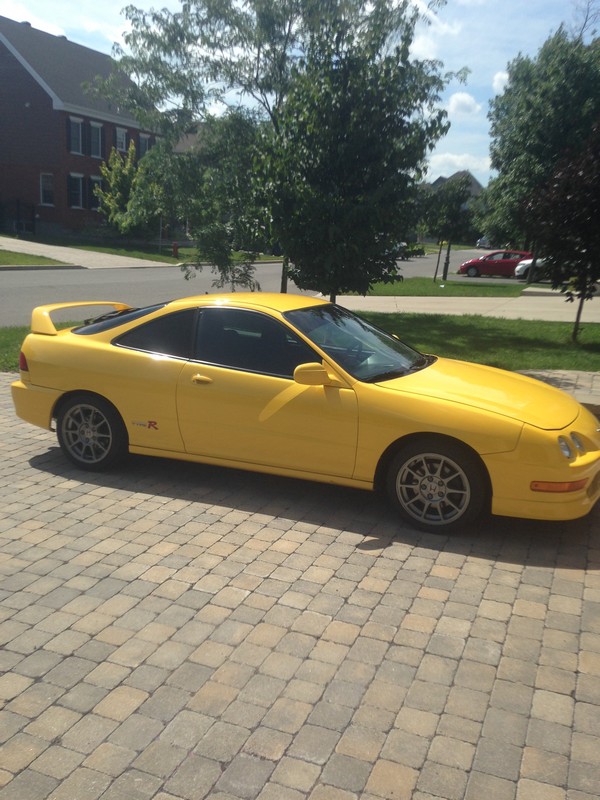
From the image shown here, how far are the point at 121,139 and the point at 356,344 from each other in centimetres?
4743

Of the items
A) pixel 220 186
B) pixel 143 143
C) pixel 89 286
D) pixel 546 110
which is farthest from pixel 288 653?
pixel 143 143

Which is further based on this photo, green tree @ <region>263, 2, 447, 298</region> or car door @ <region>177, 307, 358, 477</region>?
green tree @ <region>263, 2, 447, 298</region>

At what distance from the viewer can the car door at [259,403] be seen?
5.25 m

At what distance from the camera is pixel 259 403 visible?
544 centimetres

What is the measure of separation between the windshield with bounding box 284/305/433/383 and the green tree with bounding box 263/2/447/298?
14.6 ft

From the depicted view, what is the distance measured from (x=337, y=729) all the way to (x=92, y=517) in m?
2.72

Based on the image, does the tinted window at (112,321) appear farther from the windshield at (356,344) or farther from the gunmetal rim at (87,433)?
the windshield at (356,344)

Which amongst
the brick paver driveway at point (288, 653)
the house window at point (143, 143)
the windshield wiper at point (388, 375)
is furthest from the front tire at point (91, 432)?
the house window at point (143, 143)

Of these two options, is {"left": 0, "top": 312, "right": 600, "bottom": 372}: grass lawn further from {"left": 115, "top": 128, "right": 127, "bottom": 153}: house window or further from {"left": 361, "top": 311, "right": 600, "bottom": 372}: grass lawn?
{"left": 115, "top": 128, "right": 127, "bottom": 153}: house window

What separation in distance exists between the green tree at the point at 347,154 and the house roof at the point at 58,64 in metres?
35.0

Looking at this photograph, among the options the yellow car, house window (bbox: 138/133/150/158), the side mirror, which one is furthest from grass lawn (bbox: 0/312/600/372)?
house window (bbox: 138/133/150/158)

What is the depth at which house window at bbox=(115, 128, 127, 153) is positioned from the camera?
48.3 meters

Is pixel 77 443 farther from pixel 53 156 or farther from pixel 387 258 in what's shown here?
pixel 53 156

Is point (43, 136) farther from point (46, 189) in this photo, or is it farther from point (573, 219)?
point (573, 219)
